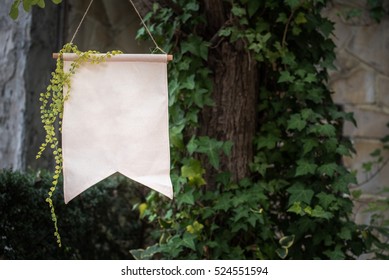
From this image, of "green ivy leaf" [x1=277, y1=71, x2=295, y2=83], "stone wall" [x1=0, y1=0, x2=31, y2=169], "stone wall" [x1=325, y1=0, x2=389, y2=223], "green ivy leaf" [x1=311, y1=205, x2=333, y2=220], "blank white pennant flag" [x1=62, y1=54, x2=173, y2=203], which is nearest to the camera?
"blank white pennant flag" [x1=62, y1=54, x2=173, y2=203]

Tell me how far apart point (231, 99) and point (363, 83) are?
1599 millimetres

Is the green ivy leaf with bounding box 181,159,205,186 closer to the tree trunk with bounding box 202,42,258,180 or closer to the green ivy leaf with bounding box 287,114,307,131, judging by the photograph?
the tree trunk with bounding box 202,42,258,180

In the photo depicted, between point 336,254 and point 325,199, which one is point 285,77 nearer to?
point 325,199

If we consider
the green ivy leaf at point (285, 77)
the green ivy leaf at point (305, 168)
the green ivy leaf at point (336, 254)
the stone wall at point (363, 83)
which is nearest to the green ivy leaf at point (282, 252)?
the green ivy leaf at point (336, 254)

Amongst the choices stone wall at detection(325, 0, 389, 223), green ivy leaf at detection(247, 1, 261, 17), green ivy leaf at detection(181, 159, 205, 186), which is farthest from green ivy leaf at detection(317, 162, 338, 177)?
stone wall at detection(325, 0, 389, 223)

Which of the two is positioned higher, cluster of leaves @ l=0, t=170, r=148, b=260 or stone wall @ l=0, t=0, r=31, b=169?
stone wall @ l=0, t=0, r=31, b=169

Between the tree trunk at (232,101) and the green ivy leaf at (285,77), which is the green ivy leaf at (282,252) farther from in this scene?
the green ivy leaf at (285,77)

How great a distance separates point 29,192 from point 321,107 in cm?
140

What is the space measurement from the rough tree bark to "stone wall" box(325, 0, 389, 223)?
1.44 meters

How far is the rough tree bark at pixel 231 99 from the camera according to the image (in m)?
3.04

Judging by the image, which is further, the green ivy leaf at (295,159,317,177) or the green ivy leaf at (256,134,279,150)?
the green ivy leaf at (256,134,279,150)

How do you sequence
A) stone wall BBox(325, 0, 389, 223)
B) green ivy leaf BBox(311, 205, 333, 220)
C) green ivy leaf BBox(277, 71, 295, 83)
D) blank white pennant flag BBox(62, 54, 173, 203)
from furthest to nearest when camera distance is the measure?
stone wall BBox(325, 0, 389, 223), green ivy leaf BBox(277, 71, 295, 83), green ivy leaf BBox(311, 205, 333, 220), blank white pennant flag BBox(62, 54, 173, 203)

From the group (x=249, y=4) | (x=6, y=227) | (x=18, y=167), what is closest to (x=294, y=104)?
(x=249, y=4)

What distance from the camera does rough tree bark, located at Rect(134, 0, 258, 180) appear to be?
3043 mm
